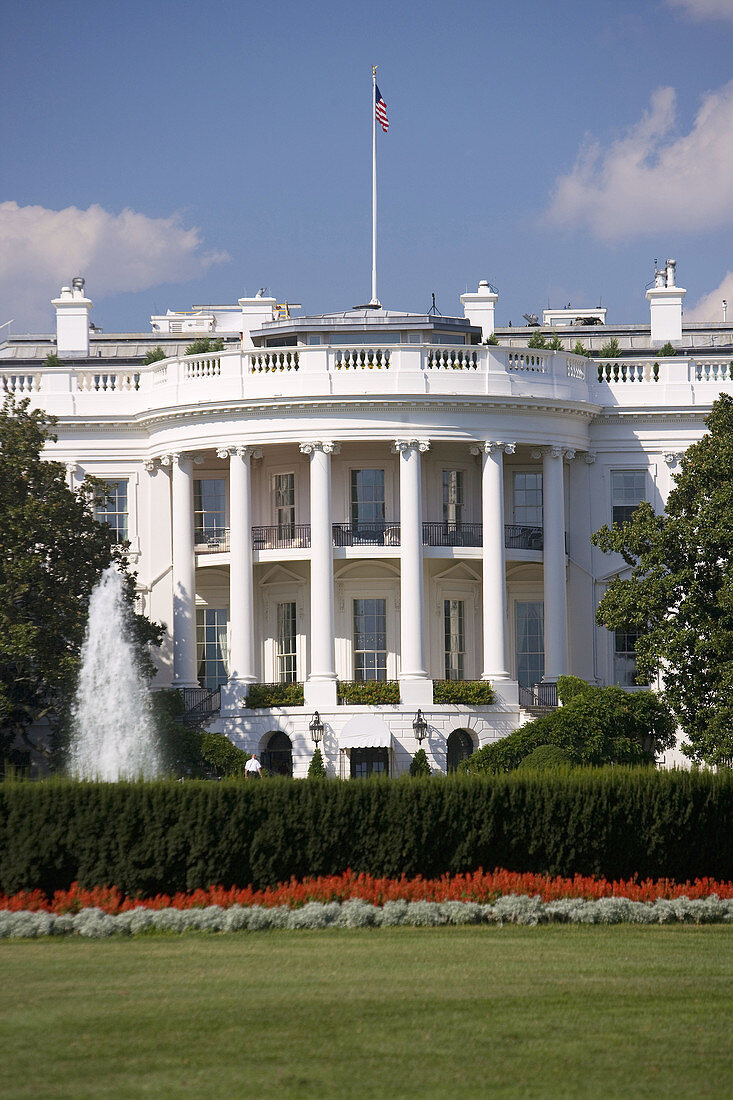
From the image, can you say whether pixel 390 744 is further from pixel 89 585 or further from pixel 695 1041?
pixel 695 1041

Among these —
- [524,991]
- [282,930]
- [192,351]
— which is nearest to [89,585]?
[192,351]

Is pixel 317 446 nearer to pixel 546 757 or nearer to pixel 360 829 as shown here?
pixel 546 757

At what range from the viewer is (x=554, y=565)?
51.2m

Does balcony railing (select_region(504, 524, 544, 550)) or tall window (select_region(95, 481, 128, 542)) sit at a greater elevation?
tall window (select_region(95, 481, 128, 542))

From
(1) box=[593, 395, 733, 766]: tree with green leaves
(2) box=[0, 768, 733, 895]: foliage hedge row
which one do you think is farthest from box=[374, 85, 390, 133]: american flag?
(2) box=[0, 768, 733, 895]: foliage hedge row

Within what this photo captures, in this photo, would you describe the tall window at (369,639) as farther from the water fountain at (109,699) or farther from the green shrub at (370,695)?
the water fountain at (109,699)

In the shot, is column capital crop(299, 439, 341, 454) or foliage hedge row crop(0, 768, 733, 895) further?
column capital crop(299, 439, 341, 454)

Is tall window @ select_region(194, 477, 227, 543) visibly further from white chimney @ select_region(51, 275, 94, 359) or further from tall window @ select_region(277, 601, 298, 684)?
white chimney @ select_region(51, 275, 94, 359)

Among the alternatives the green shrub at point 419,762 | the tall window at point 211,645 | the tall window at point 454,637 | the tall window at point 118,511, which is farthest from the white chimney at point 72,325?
the green shrub at point 419,762

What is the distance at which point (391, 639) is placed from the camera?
51.2 metres

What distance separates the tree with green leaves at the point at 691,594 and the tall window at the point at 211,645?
13.8m

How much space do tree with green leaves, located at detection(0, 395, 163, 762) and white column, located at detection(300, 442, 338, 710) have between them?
5586 millimetres

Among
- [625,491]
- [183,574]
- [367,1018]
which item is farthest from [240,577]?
[367,1018]

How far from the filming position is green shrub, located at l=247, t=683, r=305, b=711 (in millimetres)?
48250
